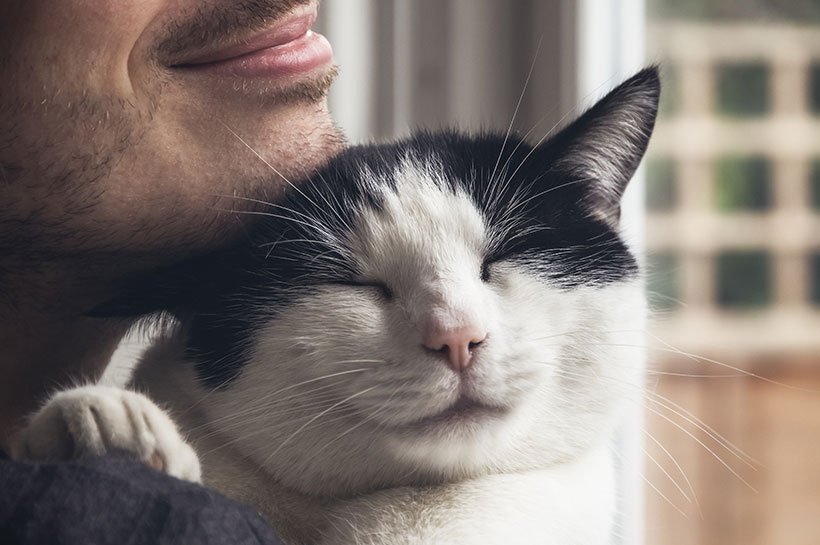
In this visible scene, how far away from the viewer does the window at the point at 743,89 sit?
99 centimetres

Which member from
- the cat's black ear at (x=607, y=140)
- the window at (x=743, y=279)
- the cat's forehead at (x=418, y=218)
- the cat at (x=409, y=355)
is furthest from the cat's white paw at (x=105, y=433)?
the window at (x=743, y=279)

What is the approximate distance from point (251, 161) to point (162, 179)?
0.08m

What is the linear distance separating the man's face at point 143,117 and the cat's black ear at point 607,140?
255 millimetres

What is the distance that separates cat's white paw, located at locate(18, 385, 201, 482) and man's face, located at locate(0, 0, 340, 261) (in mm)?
214

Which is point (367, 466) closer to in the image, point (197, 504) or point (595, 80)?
point (197, 504)

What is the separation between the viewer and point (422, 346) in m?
0.70

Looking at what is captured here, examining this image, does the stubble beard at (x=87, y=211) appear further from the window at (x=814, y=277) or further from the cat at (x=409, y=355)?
the window at (x=814, y=277)

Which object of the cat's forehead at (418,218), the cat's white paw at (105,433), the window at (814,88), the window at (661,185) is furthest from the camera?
the window at (661,185)

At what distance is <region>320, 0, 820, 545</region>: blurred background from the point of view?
0.98 m

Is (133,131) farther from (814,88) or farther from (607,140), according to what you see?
(814,88)

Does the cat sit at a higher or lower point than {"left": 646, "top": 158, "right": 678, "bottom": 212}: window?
lower

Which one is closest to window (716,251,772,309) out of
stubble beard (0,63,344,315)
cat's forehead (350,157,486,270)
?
cat's forehead (350,157,486,270)

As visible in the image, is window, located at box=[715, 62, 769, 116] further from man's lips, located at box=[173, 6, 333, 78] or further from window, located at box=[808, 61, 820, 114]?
man's lips, located at box=[173, 6, 333, 78]

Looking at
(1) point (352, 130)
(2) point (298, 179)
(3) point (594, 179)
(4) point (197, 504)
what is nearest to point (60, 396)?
(4) point (197, 504)
